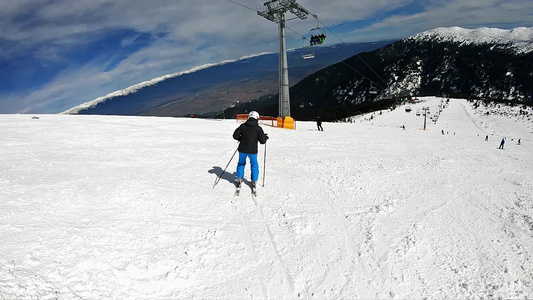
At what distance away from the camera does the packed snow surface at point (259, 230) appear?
375 centimetres

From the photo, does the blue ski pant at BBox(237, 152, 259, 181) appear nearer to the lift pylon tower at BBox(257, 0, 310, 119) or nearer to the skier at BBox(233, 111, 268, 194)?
the skier at BBox(233, 111, 268, 194)

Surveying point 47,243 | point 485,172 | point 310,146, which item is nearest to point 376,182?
point 485,172

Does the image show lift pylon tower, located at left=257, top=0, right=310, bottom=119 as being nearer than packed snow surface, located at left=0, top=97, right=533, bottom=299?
No

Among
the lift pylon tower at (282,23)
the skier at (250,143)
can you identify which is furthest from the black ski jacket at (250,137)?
the lift pylon tower at (282,23)

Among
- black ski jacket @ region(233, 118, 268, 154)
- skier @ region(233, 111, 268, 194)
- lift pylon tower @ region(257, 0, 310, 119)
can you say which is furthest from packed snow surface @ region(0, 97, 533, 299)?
lift pylon tower @ region(257, 0, 310, 119)

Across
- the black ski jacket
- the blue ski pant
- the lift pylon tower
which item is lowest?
the blue ski pant

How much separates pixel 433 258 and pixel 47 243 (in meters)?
6.41

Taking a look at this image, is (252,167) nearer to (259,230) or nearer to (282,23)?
(259,230)

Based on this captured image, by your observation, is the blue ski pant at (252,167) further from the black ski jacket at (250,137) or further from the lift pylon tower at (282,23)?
the lift pylon tower at (282,23)

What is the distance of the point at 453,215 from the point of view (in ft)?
19.2

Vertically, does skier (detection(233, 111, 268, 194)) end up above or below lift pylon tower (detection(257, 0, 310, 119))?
below

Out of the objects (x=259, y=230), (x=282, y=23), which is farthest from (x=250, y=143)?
(x=282, y=23)

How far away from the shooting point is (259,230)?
517 centimetres

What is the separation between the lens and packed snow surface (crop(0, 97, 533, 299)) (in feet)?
12.3
